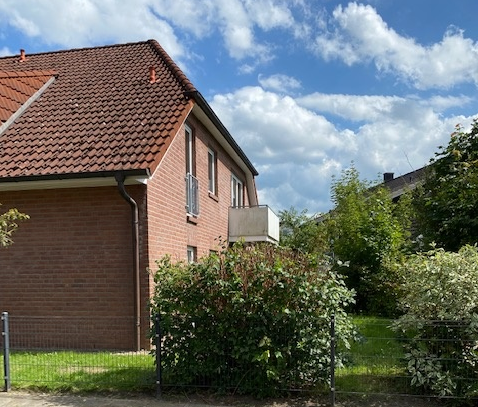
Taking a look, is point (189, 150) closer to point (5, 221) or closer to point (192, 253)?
point (192, 253)

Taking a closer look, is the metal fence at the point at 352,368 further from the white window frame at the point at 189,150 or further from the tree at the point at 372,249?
the tree at the point at 372,249

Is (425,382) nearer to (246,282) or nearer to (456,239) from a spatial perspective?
(246,282)

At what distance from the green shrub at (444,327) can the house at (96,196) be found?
12.9ft

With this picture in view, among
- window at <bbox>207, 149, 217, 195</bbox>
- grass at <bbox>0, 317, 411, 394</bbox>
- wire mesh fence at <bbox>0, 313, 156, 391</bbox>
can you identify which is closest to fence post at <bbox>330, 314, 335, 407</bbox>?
grass at <bbox>0, 317, 411, 394</bbox>

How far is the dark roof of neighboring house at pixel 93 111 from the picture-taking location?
934cm

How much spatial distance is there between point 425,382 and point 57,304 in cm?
661

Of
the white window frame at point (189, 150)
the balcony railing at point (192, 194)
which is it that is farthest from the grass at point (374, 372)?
the white window frame at point (189, 150)

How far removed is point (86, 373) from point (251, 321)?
2.65 meters

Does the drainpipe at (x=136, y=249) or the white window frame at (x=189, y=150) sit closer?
the drainpipe at (x=136, y=249)

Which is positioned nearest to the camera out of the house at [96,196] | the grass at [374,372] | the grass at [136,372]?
the grass at [374,372]

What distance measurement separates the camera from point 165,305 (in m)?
6.38

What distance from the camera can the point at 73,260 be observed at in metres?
9.32

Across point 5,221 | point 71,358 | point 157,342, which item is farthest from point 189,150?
point 157,342

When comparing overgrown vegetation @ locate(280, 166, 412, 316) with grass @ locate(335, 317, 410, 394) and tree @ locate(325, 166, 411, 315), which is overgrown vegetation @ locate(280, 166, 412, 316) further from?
grass @ locate(335, 317, 410, 394)
